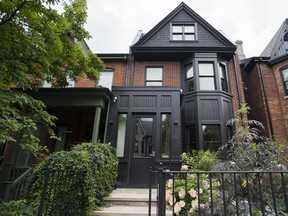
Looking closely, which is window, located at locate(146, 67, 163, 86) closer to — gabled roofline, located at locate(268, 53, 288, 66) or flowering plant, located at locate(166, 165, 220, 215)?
flowering plant, located at locate(166, 165, 220, 215)

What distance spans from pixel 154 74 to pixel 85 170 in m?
6.63

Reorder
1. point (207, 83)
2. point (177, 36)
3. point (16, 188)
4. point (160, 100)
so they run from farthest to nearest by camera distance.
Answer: point (177, 36)
point (207, 83)
point (160, 100)
point (16, 188)

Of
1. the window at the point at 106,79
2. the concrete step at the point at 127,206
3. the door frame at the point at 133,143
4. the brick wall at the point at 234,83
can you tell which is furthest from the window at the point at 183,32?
the concrete step at the point at 127,206

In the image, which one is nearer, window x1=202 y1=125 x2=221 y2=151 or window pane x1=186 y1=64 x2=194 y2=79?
window x1=202 y1=125 x2=221 y2=151

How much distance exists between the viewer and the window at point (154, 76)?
903cm

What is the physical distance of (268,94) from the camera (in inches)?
374

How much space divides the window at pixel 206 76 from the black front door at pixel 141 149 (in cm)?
319

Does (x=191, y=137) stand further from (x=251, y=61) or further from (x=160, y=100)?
(x=251, y=61)

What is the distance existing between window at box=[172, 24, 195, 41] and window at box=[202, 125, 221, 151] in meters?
5.15

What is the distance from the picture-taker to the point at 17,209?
3.39m

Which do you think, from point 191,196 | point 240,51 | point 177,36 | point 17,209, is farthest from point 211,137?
point 240,51

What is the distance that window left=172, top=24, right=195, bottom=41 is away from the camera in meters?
9.85

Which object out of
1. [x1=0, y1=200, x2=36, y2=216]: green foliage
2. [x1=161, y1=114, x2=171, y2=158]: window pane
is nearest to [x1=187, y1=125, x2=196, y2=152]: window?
[x1=161, y1=114, x2=171, y2=158]: window pane

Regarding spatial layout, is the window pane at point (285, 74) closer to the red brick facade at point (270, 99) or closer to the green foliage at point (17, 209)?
the red brick facade at point (270, 99)
